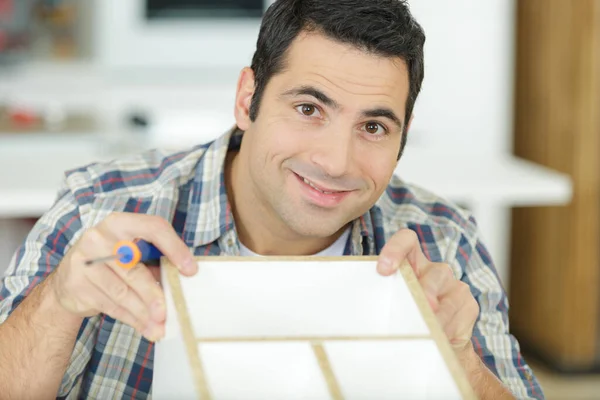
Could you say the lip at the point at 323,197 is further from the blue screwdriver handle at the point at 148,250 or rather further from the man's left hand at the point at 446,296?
the blue screwdriver handle at the point at 148,250

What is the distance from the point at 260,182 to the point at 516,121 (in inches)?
102

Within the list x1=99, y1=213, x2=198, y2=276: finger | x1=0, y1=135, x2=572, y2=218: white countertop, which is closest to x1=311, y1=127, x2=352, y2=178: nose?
x1=99, y1=213, x2=198, y2=276: finger

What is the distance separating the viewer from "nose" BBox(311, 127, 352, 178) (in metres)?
1.35

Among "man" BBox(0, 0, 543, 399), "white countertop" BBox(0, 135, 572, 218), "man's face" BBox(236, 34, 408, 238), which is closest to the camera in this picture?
"man" BBox(0, 0, 543, 399)

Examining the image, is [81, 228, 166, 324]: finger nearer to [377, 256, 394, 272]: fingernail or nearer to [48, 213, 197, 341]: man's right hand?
[48, 213, 197, 341]: man's right hand

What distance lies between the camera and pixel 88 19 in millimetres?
4086

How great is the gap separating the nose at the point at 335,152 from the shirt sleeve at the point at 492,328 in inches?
13.4

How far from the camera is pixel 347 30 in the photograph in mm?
1373

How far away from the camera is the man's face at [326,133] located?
1.36m

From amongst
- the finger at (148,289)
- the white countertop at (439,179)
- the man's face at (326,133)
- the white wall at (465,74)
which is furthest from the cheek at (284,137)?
the white wall at (465,74)

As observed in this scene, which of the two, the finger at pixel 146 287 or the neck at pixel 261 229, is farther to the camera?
the neck at pixel 261 229

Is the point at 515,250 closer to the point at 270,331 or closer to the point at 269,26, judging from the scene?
the point at 269,26

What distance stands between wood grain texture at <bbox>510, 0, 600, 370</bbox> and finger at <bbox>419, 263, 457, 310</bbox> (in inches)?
94.1

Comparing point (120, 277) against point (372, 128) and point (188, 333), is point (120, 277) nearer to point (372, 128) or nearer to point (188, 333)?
point (188, 333)
